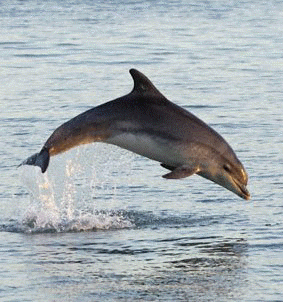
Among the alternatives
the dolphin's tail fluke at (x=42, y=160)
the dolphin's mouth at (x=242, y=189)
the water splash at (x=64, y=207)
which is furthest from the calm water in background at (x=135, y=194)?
the dolphin's tail fluke at (x=42, y=160)

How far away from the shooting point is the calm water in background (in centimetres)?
1038

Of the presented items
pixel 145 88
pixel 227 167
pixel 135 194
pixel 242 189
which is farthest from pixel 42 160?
pixel 135 194

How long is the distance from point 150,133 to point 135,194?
1.94 meters

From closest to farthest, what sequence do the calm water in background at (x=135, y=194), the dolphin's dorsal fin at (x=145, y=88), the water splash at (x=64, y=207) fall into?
the calm water in background at (x=135, y=194)
the dolphin's dorsal fin at (x=145, y=88)
the water splash at (x=64, y=207)

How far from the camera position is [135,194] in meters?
13.8

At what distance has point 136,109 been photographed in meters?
12.0

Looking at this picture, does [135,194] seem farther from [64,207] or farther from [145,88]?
[145,88]

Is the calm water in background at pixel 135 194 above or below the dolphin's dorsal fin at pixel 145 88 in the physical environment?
below

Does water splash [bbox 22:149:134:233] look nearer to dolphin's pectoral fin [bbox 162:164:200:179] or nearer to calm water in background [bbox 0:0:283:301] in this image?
calm water in background [bbox 0:0:283:301]

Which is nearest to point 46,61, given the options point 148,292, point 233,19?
point 233,19

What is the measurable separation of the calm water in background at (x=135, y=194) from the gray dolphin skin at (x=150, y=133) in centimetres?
65

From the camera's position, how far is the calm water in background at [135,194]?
10375mm

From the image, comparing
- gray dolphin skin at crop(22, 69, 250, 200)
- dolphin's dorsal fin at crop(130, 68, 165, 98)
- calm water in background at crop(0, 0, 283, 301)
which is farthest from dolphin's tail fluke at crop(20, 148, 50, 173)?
dolphin's dorsal fin at crop(130, 68, 165, 98)

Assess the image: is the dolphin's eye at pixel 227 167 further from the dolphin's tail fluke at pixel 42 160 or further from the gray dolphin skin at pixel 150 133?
the dolphin's tail fluke at pixel 42 160
